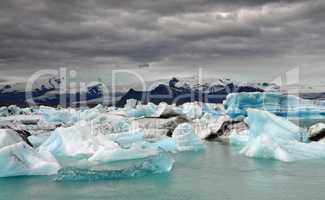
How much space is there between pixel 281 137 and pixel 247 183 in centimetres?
642

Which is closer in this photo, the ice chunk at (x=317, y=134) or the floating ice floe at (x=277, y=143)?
the floating ice floe at (x=277, y=143)

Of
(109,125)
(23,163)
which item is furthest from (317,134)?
(23,163)

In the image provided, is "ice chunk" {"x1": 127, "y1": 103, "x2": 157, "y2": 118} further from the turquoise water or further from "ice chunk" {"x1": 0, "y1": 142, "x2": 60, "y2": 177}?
"ice chunk" {"x1": 0, "y1": 142, "x2": 60, "y2": 177}

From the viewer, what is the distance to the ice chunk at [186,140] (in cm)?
Result: 1548

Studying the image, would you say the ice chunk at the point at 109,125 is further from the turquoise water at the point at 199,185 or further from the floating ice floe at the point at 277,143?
the turquoise water at the point at 199,185

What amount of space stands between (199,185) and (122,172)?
1.73 metres

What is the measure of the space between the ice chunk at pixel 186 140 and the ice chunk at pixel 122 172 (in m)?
5.44

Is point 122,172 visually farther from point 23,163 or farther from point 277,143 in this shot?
point 277,143

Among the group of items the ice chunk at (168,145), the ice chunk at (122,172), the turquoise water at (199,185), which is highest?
the ice chunk at (122,172)

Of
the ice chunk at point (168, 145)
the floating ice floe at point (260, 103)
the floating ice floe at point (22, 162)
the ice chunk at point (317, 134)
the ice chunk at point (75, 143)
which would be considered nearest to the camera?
the floating ice floe at point (22, 162)

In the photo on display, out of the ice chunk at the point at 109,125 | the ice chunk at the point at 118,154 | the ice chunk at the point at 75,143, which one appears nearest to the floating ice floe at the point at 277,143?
the ice chunk at the point at 118,154

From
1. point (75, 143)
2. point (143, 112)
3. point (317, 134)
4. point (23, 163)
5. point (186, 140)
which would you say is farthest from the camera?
point (143, 112)

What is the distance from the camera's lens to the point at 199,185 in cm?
852

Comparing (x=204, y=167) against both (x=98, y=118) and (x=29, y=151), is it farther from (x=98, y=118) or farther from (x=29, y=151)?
(x=98, y=118)
